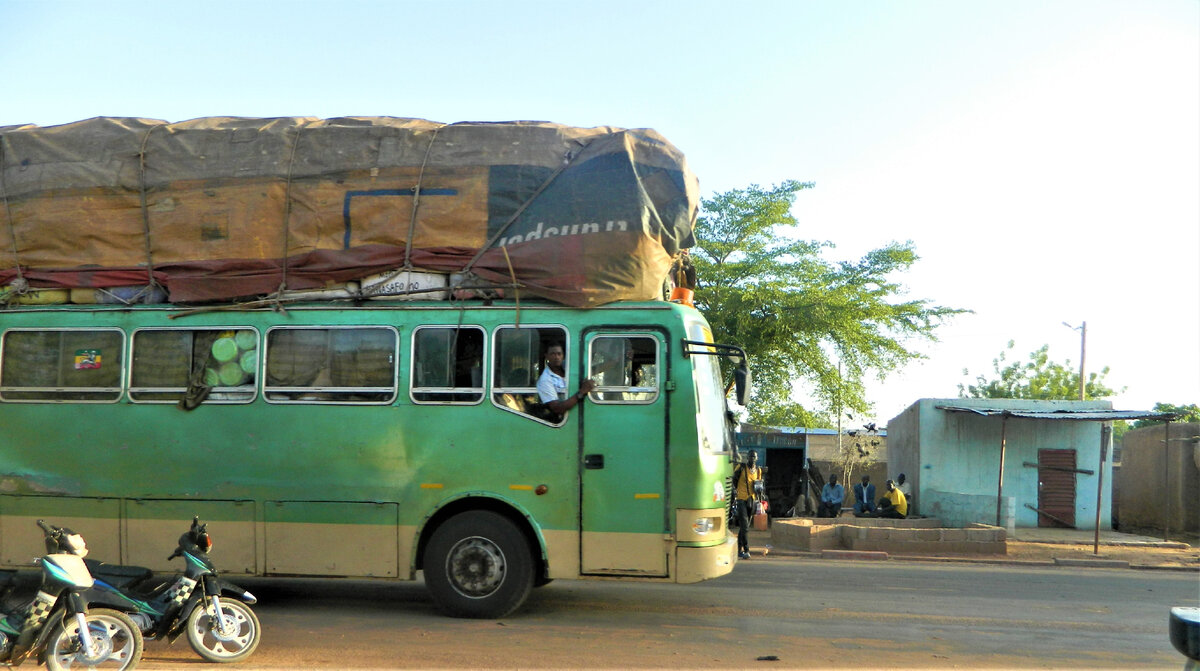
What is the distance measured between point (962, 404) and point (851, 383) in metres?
2.68

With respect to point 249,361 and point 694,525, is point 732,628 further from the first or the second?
point 249,361

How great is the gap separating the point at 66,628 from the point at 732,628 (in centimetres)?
524

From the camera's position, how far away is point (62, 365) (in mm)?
9125

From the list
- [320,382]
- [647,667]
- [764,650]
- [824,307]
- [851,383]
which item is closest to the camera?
[647,667]

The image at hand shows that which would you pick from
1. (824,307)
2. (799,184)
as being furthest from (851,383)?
(799,184)

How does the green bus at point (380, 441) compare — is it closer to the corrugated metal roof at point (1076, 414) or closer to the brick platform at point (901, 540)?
the brick platform at point (901, 540)

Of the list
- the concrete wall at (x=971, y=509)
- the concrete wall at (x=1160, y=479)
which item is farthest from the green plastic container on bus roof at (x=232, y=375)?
the concrete wall at (x=1160, y=479)

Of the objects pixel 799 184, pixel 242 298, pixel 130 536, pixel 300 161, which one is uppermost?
pixel 799 184

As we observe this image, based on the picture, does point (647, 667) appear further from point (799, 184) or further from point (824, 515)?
point (799, 184)

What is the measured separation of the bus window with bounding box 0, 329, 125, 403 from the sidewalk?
10.5 metres

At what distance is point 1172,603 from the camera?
11148 millimetres

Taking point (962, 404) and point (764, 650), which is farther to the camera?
point (962, 404)

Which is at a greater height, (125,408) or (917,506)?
(125,408)

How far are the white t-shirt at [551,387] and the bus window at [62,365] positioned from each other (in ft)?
13.4
